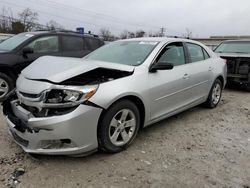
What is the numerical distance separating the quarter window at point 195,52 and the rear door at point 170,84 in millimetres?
238

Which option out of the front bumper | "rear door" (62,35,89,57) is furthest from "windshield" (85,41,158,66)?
"rear door" (62,35,89,57)

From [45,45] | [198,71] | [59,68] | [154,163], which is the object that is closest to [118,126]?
[154,163]

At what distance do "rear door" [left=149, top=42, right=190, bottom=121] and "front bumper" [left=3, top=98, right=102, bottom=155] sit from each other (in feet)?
3.54

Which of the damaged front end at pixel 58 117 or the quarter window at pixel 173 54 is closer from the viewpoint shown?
the damaged front end at pixel 58 117

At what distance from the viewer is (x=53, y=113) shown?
2732 mm

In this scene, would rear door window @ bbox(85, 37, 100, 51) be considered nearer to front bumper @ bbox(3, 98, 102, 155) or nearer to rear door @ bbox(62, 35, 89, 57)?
rear door @ bbox(62, 35, 89, 57)

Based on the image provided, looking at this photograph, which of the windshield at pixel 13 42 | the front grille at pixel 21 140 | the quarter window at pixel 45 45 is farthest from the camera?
the quarter window at pixel 45 45

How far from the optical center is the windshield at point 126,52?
12.4ft

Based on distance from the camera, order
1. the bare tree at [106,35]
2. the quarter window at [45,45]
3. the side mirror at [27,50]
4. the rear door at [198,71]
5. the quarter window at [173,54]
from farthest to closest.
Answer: the bare tree at [106,35] → the quarter window at [45,45] → the side mirror at [27,50] → the rear door at [198,71] → the quarter window at [173,54]

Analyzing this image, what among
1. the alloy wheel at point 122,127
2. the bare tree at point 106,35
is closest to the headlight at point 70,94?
the alloy wheel at point 122,127

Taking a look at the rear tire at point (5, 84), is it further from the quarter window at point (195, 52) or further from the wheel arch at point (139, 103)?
the quarter window at point (195, 52)

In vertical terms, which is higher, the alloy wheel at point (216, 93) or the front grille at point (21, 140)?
the alloy wheel at point (216, 93)

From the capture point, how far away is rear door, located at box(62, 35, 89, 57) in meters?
6.54

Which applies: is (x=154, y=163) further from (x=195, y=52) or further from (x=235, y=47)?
(x=235, y=47)
